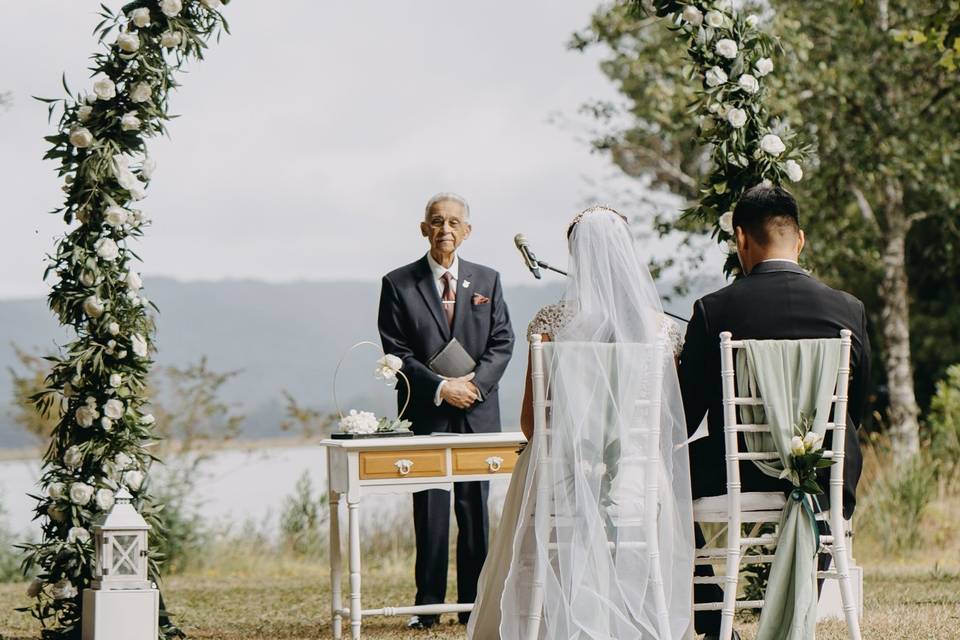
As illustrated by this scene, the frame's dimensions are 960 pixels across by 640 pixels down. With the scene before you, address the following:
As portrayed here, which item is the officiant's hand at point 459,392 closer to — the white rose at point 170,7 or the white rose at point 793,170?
the white rose at point 793,170

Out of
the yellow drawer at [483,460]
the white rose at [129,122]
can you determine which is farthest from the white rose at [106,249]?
the yellow drawer at [483,460]

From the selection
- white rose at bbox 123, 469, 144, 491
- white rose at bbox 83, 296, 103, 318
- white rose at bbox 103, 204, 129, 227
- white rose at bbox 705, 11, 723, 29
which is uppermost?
white rose at bbox 705, 11, 723, 29

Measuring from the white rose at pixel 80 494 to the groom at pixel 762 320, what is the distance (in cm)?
285

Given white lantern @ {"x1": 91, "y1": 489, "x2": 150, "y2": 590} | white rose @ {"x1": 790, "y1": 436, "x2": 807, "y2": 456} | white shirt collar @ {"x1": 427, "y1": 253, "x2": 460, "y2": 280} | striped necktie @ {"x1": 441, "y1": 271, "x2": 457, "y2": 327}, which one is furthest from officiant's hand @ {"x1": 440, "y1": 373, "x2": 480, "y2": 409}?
white rose @ {"x1": 790, "y1": 436, "x2": 807, "y2": 456}

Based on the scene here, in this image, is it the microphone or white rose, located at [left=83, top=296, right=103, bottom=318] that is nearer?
the microphone

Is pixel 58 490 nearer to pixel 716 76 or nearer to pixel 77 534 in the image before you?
pixel 77 534

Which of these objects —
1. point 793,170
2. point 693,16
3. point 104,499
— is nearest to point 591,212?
point 793,170

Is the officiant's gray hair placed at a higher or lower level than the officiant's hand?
higher

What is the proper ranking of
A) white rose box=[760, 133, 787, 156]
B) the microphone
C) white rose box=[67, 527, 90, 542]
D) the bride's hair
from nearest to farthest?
the bride's hair → the microphone → white rose box=[67, 527, 90, 542] → white rose box=[760, 133, 787, 156]

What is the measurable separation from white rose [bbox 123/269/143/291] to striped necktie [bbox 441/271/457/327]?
1.62m

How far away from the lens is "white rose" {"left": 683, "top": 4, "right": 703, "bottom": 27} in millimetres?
6789

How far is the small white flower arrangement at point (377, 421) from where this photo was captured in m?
6.29

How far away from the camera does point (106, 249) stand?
6.16m

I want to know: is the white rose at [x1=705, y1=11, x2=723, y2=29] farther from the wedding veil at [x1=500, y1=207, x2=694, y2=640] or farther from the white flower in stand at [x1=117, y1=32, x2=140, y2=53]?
the white flower in stand at [x1=117, y1=32, x2=140, y2=53]
